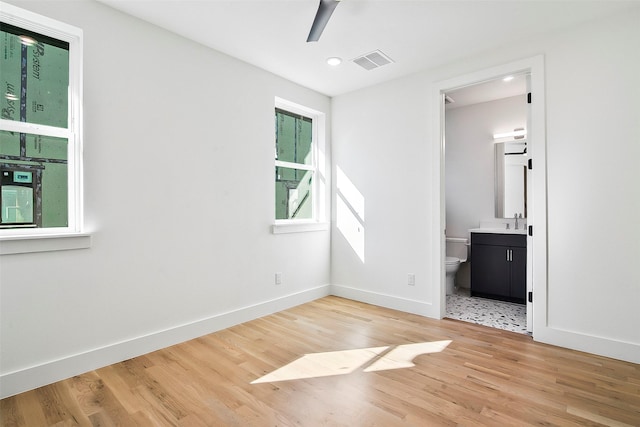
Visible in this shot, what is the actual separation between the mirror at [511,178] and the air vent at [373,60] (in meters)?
2.33

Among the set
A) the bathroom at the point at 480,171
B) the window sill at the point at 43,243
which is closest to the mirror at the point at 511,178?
the bathroom at the point at 480,171

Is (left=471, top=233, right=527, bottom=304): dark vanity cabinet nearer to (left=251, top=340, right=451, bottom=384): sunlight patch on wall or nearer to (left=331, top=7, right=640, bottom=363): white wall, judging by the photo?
(left=331, top=7, right=640, bottom=363): white wall

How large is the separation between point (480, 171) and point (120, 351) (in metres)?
4.75

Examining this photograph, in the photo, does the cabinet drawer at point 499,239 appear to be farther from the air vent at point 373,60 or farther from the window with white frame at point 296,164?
the air vent at point 373,60

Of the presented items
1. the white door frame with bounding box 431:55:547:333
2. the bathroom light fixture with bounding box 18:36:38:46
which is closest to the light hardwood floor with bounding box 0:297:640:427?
the white door frame with bounding box 431:55:547:333

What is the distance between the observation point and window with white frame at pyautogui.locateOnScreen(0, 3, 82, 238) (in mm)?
2119

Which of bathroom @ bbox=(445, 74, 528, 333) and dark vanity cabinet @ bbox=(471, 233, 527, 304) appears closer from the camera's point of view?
dark vanity cabinet @ bbox=(471, 233, 527, 304)

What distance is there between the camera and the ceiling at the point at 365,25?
2.41 meters

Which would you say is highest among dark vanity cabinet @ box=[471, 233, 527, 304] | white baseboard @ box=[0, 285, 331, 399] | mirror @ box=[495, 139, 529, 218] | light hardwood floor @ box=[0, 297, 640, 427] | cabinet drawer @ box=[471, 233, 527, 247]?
mirror @ box=[495, 139, 529, 218]

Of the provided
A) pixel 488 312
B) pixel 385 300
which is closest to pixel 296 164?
pixel 385 300

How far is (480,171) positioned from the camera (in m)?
4.74

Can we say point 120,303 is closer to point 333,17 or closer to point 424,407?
point 424,407

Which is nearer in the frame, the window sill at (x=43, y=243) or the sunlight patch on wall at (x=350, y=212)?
the window sill at (x=43, y=243)

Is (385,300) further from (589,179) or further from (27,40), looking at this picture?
(27,40)
